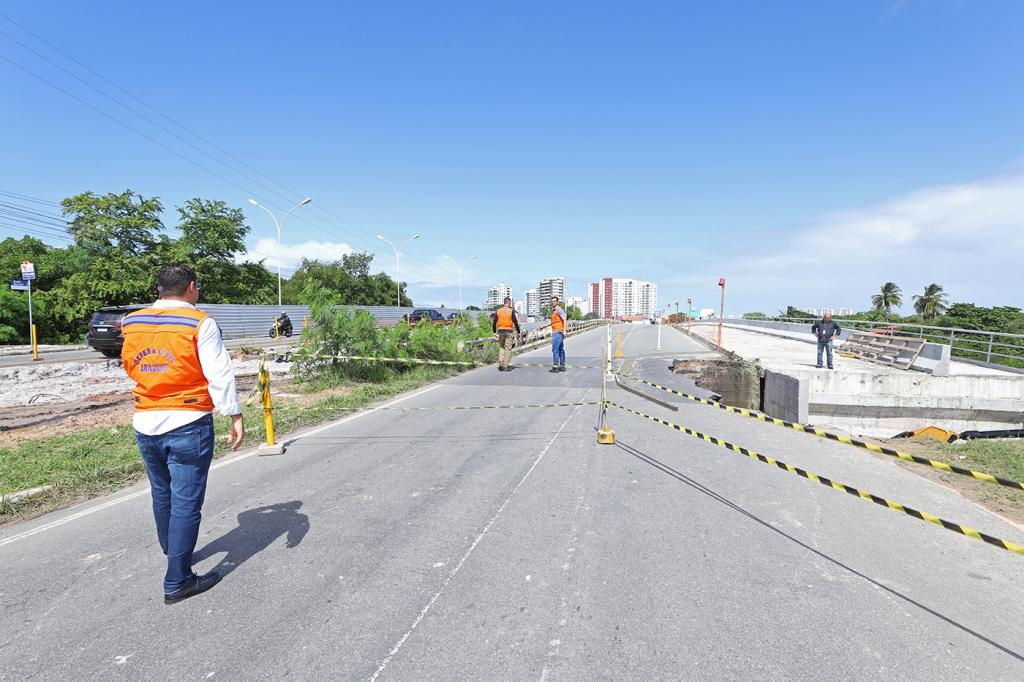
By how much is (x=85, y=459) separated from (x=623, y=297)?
18761 centimetres

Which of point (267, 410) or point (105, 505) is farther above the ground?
point (267, 410)

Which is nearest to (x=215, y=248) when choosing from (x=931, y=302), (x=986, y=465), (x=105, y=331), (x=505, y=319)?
(x=105, y=331)

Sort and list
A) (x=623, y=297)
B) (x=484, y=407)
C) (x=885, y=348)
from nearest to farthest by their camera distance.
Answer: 1. (x=484, y=407)
2. (x=885, y=348)
3. (x=623, y=297)

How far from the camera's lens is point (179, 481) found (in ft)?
10.4

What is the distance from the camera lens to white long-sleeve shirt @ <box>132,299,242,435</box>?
3064mm

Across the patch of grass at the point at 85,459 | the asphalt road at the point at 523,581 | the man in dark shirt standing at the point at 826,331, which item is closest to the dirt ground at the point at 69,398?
the patch of grass at the point at 85,459

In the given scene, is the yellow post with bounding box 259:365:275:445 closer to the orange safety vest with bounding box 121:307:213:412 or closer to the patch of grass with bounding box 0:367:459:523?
the patch of grass with bounding box 0:367:459:523

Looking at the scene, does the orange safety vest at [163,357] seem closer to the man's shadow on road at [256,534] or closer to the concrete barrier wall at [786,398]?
the man's shadow on road at [256,534]

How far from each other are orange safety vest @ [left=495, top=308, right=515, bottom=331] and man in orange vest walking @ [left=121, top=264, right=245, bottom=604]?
1102 cm

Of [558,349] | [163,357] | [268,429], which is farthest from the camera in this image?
[558,349]

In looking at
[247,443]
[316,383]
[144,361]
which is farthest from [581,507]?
[316,383]

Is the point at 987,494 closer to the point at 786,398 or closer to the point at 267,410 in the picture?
the point at 786,398

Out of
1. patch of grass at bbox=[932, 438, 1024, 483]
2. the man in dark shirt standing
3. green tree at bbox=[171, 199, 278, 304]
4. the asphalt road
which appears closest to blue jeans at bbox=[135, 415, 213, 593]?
the asphalt road

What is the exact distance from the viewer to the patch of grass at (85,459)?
16.9 feet
